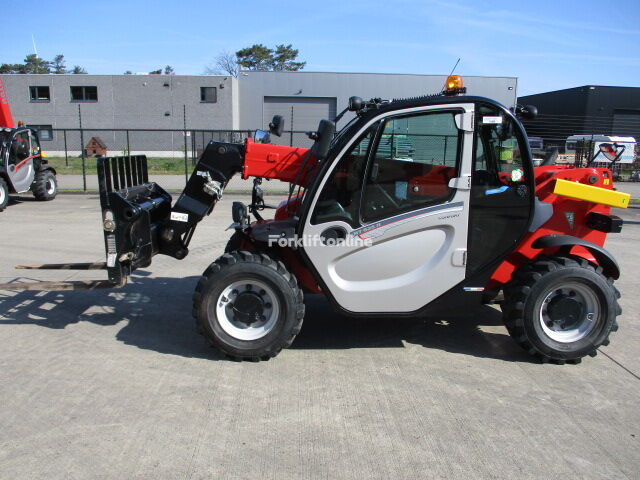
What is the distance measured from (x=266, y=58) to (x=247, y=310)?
219ft

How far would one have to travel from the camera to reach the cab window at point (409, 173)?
14.1 ft

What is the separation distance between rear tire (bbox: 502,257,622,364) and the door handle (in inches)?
59.9

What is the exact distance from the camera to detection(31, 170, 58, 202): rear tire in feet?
47.6

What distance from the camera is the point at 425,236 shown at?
4371 mm

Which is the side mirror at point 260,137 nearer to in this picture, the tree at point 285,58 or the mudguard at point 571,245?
the mudguard at point 571,245

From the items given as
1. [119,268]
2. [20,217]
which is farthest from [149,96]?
[119,268]

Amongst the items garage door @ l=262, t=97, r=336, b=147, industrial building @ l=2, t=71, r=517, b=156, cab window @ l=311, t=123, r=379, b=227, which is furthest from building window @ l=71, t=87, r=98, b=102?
cab window @ l=311, t=123, r=379, b=227

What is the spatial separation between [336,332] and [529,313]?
5.94ft

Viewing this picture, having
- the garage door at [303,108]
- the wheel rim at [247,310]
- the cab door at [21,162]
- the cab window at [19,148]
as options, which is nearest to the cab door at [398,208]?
the wheel rim at [247,310]

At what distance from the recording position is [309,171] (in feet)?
15.7

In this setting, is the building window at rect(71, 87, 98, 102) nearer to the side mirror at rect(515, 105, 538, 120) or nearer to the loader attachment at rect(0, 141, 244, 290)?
the loader attachment at rect(0, 141, 244, 290)

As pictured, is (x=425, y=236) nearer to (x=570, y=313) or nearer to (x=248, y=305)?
(x=570, y=313)

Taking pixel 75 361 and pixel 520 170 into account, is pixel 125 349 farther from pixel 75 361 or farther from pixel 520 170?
pixel 520 170

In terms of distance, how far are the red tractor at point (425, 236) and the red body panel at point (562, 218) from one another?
0.04ft
